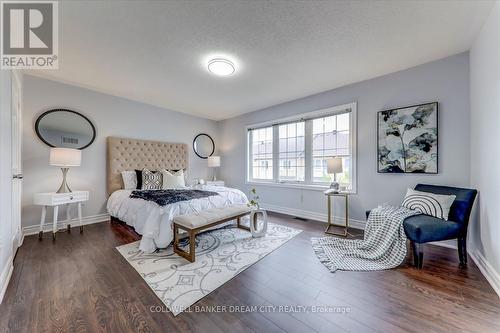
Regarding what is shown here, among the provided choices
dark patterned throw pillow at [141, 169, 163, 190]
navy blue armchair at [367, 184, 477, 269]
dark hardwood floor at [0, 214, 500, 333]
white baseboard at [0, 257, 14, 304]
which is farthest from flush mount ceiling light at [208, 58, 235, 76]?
white baseboard at [0, 257, 14, 304]

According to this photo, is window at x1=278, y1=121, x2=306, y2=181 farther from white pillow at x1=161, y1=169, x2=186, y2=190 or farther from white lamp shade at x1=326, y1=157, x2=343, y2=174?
white pillow at x1=161, y1=169, x2=186, y2=190

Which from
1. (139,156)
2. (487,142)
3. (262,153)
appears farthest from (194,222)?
(487,142)

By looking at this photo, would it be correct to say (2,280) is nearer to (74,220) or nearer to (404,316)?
(74,220)

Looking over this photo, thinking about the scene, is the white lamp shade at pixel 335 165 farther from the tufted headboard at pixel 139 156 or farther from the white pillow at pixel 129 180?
the white pillow at pixel 129 180

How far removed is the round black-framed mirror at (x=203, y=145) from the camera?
5469 millimetres

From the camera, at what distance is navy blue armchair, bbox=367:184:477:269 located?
203 centimetres

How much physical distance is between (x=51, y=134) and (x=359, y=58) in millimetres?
4892

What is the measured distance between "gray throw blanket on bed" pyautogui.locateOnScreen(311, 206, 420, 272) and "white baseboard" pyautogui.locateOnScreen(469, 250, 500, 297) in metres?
0.64

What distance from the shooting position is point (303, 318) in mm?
1452

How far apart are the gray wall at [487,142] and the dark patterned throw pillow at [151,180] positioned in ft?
15.1

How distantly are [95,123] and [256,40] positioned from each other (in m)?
3.41

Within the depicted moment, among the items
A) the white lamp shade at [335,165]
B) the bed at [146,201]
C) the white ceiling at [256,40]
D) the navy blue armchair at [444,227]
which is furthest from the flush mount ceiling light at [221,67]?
the navy blue armchair at [444,227]

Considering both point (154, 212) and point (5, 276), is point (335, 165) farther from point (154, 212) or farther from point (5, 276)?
point (5, 276)

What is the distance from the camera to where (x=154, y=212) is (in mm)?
2613
